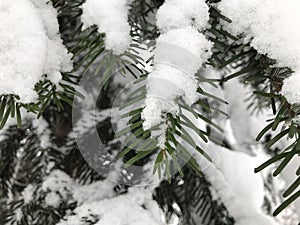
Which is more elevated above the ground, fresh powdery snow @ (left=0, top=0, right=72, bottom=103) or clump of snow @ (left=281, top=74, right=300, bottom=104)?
fresh powdery snow @ (left=0, top=0, right=72, bottom=103)

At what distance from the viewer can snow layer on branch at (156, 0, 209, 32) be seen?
458 mm

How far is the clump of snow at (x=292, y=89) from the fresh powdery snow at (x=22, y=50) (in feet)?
0.89

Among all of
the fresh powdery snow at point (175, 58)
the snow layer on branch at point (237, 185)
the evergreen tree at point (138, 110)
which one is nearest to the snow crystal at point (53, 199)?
the evergreen tree at point (138, 110)

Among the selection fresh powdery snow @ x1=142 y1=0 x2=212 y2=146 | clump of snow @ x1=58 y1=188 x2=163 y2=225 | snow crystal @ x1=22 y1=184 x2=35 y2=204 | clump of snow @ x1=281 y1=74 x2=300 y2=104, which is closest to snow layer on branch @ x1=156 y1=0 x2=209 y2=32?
fresh powdery snow @ x1=142 y1=0 x2=212 y2=146

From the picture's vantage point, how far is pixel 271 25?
45cm

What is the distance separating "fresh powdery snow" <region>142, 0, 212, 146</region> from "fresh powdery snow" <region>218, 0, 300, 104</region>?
0.04 meters

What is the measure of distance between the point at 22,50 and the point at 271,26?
0.28 meters

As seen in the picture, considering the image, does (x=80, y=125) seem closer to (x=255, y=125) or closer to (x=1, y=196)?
(x=1, y=196)

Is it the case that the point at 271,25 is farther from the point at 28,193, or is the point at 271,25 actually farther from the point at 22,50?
the point at 28,193

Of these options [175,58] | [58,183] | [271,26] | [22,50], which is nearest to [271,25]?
[271,26]

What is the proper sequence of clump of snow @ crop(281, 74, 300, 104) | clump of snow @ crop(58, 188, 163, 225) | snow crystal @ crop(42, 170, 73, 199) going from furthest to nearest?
snow crystal @ crop(42, 170, 73, 199) → clump of snow @ crop(58, 188, 163, 225) → clump of snow @ crop(281, 74, 300, 104)

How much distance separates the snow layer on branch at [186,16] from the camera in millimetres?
458

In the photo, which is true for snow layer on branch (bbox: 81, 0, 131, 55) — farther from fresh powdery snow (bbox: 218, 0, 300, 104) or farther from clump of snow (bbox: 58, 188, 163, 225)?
clump of snow (bbox: 58, 188, 163, 225)

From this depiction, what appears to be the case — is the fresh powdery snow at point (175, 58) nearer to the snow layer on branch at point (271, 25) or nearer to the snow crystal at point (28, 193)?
the snow layer on branch at point (271, 25)
